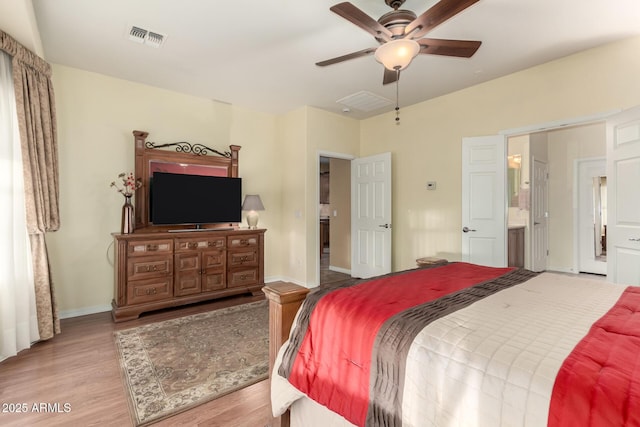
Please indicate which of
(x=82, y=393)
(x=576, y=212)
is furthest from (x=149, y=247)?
(x=576, y=212)

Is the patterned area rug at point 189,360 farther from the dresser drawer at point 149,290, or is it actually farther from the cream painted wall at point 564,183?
the cream painted wall at point 564,183

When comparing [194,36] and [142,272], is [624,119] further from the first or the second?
[142,272]

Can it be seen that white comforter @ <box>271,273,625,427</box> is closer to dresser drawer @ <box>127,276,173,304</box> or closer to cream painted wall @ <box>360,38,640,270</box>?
cream painted wall @ <box>360,38,640,270</box>

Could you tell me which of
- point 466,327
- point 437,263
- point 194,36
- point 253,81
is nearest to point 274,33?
point 194,36

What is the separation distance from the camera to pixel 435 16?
181 centimetres

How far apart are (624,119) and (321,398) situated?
344 cm

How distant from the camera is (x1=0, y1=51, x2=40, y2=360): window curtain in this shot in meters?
2.37

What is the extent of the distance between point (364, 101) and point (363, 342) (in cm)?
372

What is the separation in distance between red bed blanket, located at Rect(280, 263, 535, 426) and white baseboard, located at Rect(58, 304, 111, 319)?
316 cm

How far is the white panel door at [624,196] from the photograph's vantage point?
260 centimetres

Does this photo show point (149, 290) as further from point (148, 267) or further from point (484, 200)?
point (484, 200)

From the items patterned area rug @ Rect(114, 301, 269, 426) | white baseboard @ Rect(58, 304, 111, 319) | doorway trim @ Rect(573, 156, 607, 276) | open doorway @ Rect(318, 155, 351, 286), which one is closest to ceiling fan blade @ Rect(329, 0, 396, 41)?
patterned area rug @ Rect(114, 301, 269, 426)

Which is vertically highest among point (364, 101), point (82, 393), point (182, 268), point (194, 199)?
point (364, 101)

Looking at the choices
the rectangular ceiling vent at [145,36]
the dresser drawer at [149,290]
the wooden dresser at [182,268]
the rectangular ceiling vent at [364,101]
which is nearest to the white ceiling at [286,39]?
the rectangular ceiling vent at [145,36]
